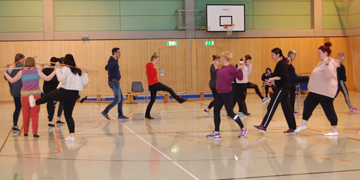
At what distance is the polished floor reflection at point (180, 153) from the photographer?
12.4ft

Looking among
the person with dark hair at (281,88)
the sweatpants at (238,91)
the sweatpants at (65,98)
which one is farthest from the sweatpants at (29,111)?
the sweatpants at (238,91)

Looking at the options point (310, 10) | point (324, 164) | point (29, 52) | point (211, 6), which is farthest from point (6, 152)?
point (310, 10)

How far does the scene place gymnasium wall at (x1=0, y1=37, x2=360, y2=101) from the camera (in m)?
16.2

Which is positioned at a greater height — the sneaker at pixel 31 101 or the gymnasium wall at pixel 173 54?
the gymnasium wall at pixel 173 54

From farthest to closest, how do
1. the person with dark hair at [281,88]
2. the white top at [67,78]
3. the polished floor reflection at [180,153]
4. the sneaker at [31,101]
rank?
the person with dark hair at [281,88] → the sneaker at [31,101] → the white top at [67,78] → the polished floor reflection at [180,153]

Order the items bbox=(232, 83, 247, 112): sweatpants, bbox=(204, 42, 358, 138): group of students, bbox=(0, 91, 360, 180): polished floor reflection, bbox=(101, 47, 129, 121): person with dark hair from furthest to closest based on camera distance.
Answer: bbox=(232, 83, 247, 112): sweatpants < bbox=(101, 47, 129, 121): person with dark hair < bbox=(204, 42, 358, 138): group of students < bbox=(0, 91, 360, 180): polished floor reflection

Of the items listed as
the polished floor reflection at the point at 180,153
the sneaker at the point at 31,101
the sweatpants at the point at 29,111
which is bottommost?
the polished floor reflection at the point at 180,153

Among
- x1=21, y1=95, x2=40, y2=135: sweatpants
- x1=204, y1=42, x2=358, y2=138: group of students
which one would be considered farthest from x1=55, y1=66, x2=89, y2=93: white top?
x1=204, y1=42, x2=358, y2=138: group of students

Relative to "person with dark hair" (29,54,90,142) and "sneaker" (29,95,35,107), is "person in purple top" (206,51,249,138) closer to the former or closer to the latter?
"person with dark hair" (29,54,90,142)

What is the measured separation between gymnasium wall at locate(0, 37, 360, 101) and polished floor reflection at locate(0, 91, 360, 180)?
31.6 ft

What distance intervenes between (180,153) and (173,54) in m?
12.9

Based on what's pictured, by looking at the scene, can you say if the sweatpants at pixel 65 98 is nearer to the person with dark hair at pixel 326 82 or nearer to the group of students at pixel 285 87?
the group of students at pixel 285 87

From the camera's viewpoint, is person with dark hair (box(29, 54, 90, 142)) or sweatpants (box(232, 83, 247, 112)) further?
sweatpants (box(232, 83, 247, 112))

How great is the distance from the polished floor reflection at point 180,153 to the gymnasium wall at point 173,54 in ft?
31.6
